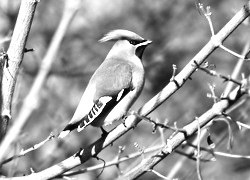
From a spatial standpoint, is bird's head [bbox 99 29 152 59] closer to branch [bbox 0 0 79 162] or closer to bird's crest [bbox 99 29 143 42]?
bird's crest [bbox 99 29 143 42]

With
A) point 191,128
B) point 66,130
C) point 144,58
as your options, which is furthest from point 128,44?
point 144,58

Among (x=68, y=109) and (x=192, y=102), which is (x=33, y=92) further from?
(x=192, y=102)

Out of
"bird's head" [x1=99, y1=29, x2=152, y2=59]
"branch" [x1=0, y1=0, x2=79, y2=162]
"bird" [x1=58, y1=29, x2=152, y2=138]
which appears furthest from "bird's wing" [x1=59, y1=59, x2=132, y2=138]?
"branch" [x1=0, y1=0, x2=79, y2=162]

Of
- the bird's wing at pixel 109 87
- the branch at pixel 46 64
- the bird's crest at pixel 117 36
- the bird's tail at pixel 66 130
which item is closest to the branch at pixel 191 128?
the bird's tail at pixel 66 130

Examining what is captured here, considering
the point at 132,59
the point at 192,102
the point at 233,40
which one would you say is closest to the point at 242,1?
the point at 233,40

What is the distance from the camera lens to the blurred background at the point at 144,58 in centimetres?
695

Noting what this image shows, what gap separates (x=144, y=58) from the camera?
8.09 metres

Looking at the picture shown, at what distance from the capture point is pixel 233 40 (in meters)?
8.49

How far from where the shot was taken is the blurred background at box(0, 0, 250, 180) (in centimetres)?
695

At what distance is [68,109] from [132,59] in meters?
2.00

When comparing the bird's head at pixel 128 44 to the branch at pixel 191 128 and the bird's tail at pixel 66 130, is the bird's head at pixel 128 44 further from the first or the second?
the branch at pixel 191 128

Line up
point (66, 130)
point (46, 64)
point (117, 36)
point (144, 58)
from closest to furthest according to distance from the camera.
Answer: point (46, 64)
point (66, 130)
point (117, 36)
point (144, 58)

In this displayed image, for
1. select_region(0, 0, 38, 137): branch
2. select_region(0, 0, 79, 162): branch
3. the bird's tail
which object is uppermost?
select_region(0, 0, 38, 137): branch

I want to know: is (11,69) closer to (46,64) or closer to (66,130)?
(66,130)
